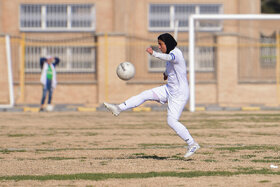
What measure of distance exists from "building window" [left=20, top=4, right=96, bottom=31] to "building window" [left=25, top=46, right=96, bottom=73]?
4.35m

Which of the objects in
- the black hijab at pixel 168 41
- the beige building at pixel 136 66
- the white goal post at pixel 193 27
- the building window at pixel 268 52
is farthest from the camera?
the building window at pixel 268 52

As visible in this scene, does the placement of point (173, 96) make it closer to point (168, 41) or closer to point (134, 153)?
point (168, 41)

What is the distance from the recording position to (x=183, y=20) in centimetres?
3762

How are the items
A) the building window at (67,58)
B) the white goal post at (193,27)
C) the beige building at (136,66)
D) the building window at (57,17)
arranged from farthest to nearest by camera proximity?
the building window at (57,17)
the building window at (67,58)
the beige building at (136,66)
the white goal post at (193,27)

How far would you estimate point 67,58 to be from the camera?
111 feet

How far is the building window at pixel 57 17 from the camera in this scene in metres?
37.9

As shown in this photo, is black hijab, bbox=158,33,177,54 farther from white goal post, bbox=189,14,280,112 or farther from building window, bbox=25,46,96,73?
building window, bbox=25,46,96,73

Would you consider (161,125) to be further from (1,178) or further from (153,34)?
(153,34)

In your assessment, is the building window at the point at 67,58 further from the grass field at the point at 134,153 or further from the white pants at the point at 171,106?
the white pants at the point at 171,106

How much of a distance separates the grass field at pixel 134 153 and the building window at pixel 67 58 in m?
10.6

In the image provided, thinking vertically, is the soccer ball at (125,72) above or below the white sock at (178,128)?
above

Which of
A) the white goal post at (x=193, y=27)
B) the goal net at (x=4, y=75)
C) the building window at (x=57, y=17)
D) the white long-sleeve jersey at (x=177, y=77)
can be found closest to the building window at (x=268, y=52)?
the white goal post at (x=193, y=27)

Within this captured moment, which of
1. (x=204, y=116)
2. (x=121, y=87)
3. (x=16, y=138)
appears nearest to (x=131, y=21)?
(x=121, y=87)

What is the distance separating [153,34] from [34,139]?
2213 cm
